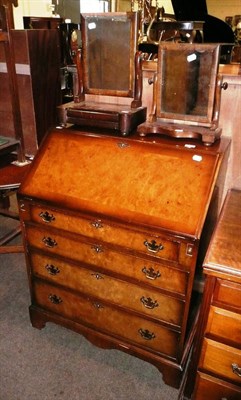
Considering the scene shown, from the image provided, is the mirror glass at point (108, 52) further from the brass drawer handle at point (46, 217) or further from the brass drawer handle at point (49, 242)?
the brass drawer handle at point (49, 242)

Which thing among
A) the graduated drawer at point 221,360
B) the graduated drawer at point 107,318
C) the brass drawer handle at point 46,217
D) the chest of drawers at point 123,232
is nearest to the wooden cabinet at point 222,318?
the graduated drawer at point 221,360

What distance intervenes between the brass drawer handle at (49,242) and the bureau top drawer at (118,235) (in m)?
0.09

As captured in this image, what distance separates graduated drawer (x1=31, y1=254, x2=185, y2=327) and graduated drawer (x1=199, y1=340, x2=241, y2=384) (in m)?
0.19

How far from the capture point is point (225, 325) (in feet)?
3.96

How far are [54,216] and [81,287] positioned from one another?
426 mm

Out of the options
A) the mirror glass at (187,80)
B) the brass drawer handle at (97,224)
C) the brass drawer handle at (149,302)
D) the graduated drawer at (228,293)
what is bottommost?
the brass drawer handle at (149,302)

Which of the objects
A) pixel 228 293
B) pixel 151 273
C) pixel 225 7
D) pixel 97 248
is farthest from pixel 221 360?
pixel 225 7

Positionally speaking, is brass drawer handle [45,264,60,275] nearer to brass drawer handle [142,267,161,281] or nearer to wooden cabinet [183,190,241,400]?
brass drawer handle [142,267,161,281]

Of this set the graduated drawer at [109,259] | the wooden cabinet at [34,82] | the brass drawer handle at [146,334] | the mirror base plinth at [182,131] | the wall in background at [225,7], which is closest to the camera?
the graduated drawer at [109,259]

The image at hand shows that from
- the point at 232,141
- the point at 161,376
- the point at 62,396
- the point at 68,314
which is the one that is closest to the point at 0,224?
the point at 68,314

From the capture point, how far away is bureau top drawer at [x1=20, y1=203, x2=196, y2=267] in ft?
4.24

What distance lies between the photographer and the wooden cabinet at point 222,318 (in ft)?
3.69

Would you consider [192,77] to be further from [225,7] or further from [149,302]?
[225,7]

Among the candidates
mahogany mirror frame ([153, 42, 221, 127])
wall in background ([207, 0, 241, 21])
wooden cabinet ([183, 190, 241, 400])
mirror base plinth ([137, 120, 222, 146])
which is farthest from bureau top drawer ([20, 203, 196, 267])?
wall in background ([207, 0, 241, 21])
